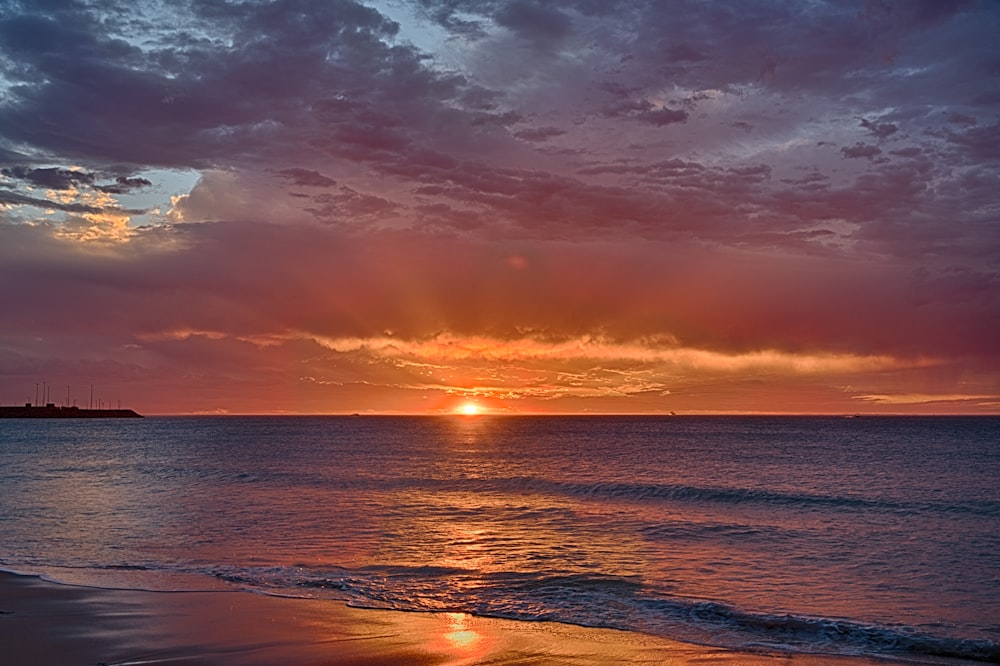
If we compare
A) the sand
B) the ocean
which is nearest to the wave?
the ocean

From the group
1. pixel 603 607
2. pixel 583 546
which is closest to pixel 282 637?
pixel 603 607

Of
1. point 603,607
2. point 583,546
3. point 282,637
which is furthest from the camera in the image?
point 583,546

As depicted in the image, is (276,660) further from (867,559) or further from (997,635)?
(867,559)

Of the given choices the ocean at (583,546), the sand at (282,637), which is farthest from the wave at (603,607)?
the sand at (282,637)

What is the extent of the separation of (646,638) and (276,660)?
23.6ft

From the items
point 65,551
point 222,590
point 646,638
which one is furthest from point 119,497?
point 646,638

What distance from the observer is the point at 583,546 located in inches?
1109

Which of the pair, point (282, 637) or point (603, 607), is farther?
point (603, 607)

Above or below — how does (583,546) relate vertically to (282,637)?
below

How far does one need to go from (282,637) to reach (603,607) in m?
7.57

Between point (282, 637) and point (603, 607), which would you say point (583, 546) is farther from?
point (282, 637)

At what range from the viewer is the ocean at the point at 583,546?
18750mm

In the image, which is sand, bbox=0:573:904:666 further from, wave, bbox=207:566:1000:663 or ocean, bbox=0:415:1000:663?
ocean, bbox=0:415:1000:663

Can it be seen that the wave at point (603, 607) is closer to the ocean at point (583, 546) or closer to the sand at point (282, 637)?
the ocean at point (583, 546)
